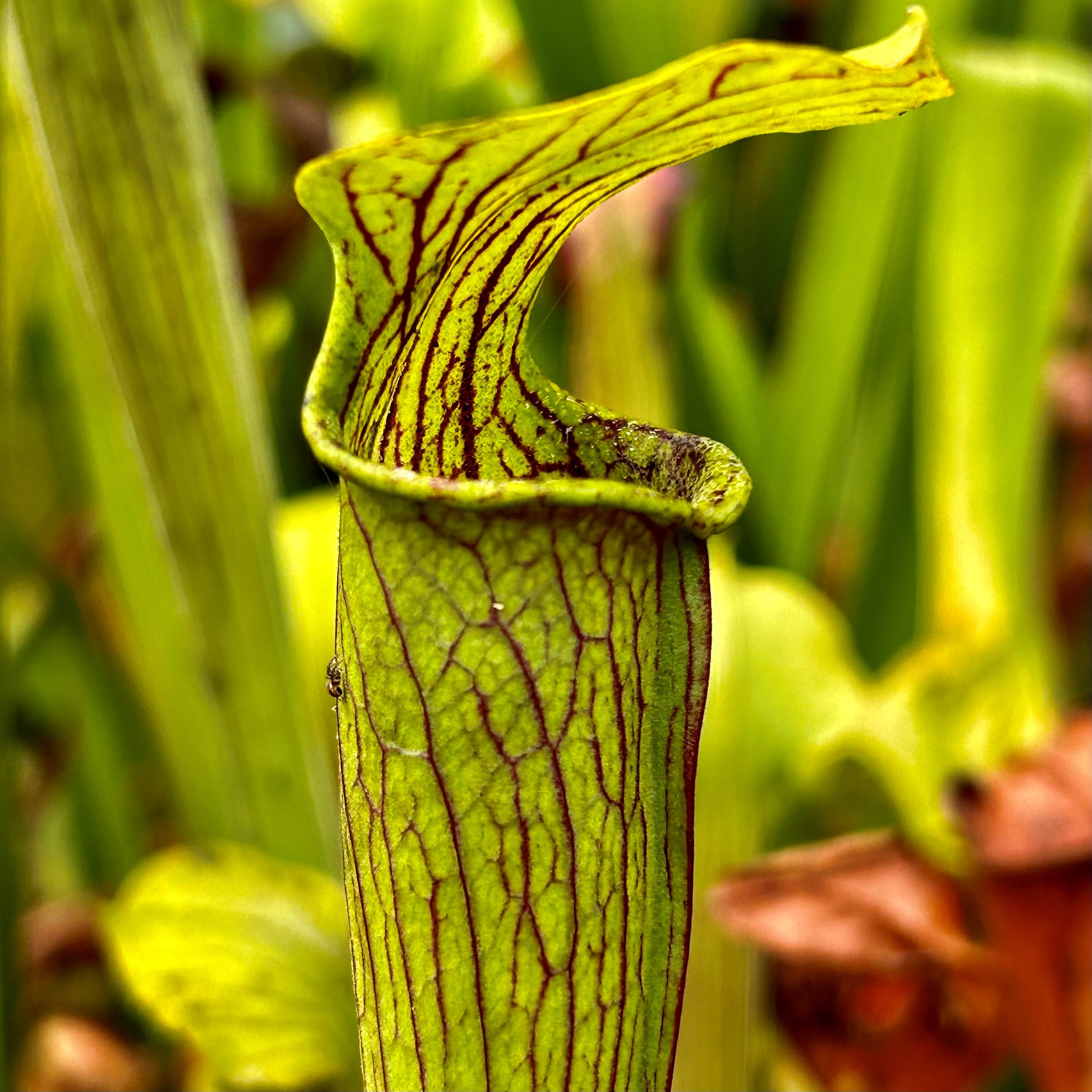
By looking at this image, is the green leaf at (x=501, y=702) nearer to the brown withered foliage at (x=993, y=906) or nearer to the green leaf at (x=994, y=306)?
the brown withered foliage at (x=993, y=906)

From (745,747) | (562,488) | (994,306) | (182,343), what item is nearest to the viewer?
(562,488)

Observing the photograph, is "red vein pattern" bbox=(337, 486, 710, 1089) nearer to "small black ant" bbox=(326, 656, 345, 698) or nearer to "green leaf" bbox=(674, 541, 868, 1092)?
"small black ant" bbox=(326, 656, 345, 698)

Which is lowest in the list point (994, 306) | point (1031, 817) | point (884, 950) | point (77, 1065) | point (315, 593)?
point (77, 1065)

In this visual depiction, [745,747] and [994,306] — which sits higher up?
[994,306]

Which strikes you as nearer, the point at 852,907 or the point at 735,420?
the point at 852,907

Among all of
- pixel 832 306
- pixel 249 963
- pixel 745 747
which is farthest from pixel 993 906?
pixel 832 306

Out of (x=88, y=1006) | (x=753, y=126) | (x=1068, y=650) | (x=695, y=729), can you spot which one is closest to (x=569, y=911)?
(x=695, y=729)

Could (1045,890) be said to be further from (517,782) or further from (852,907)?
(517,782)
